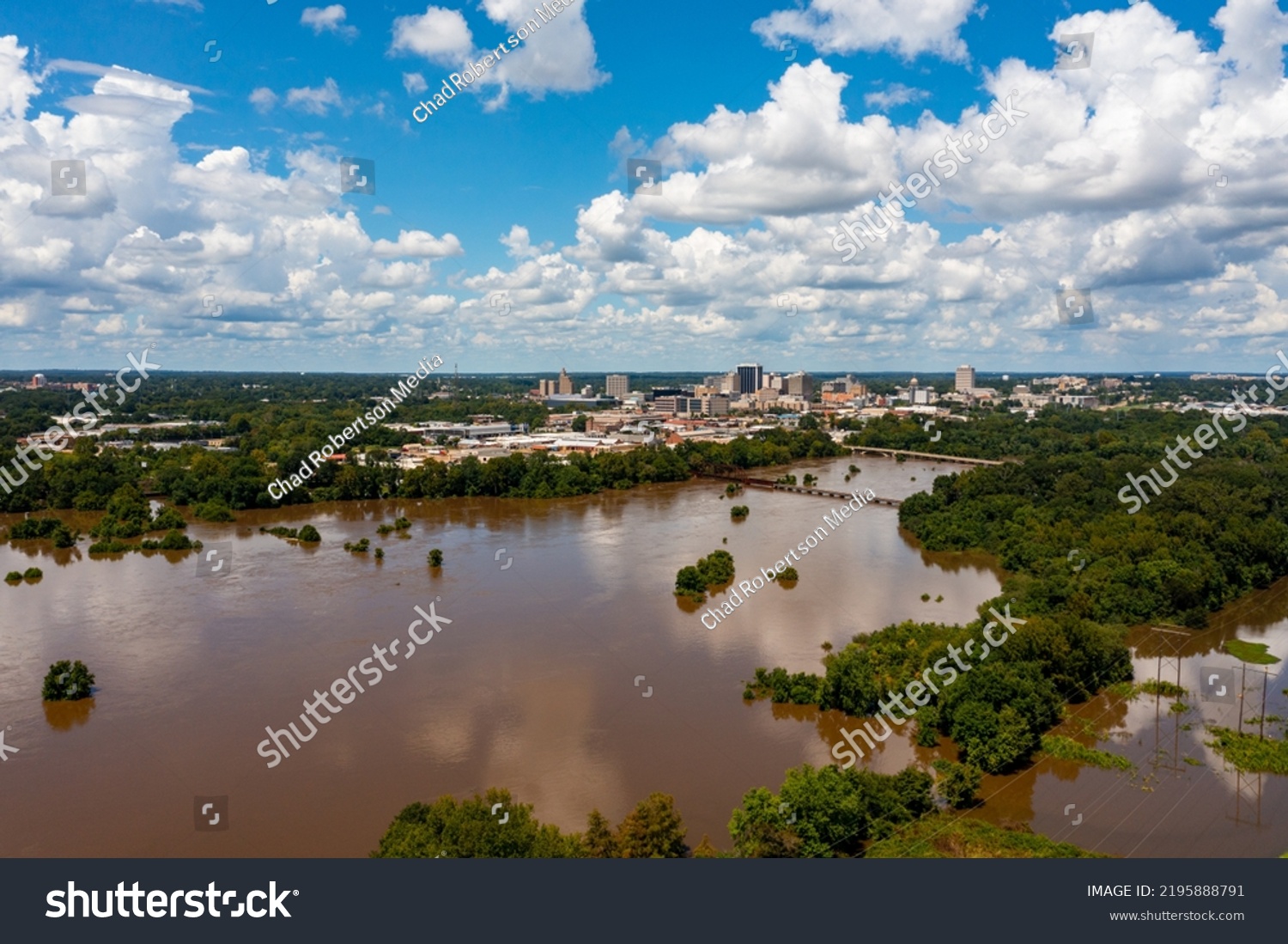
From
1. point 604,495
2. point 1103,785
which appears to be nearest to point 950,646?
point 1103,785

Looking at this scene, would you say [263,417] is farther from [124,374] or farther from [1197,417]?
[1197,417]

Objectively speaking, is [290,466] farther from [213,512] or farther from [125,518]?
[125,518]

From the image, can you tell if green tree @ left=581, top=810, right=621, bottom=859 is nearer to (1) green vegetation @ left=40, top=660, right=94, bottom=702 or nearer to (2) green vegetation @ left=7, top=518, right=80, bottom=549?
(1) green vegetation @ left=40, top=660, right=94, bottom=702

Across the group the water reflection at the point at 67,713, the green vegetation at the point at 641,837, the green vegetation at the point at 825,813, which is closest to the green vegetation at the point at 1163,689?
the green vegetation at the point at 825,813

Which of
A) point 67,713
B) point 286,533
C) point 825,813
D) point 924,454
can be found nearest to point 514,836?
point 825,813

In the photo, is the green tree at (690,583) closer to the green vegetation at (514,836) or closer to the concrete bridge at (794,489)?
the green vegetation at (514,836)
